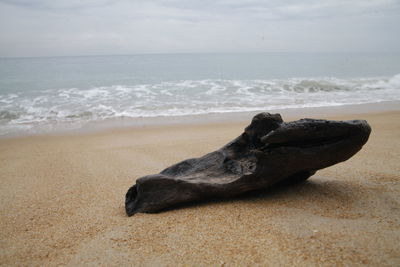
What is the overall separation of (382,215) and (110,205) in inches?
111

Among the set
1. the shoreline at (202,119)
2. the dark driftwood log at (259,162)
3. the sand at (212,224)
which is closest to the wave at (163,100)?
the shoreline at (202,119)

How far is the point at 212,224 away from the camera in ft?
9.06

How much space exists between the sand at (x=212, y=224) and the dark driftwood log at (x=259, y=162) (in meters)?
0.15

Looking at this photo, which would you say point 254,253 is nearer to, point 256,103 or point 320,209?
point 320,209

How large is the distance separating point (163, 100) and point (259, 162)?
38.4 feet

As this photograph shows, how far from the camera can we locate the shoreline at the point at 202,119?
9.18 metres

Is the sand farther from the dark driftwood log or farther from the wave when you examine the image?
the wave

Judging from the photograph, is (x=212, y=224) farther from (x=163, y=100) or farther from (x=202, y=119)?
(x=163, y=100)

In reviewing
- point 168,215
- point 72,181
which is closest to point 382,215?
point 168,215

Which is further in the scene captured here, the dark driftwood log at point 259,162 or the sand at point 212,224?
the dark driftwood log at point 259,162

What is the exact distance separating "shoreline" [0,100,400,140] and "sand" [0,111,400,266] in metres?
4.28

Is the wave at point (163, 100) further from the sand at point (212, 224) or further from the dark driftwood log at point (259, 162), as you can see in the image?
the dark driftwood log at point (259, 162)

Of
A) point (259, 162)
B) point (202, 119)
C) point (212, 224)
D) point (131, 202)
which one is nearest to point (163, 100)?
point (202, 119)

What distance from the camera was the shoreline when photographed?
918 cm
